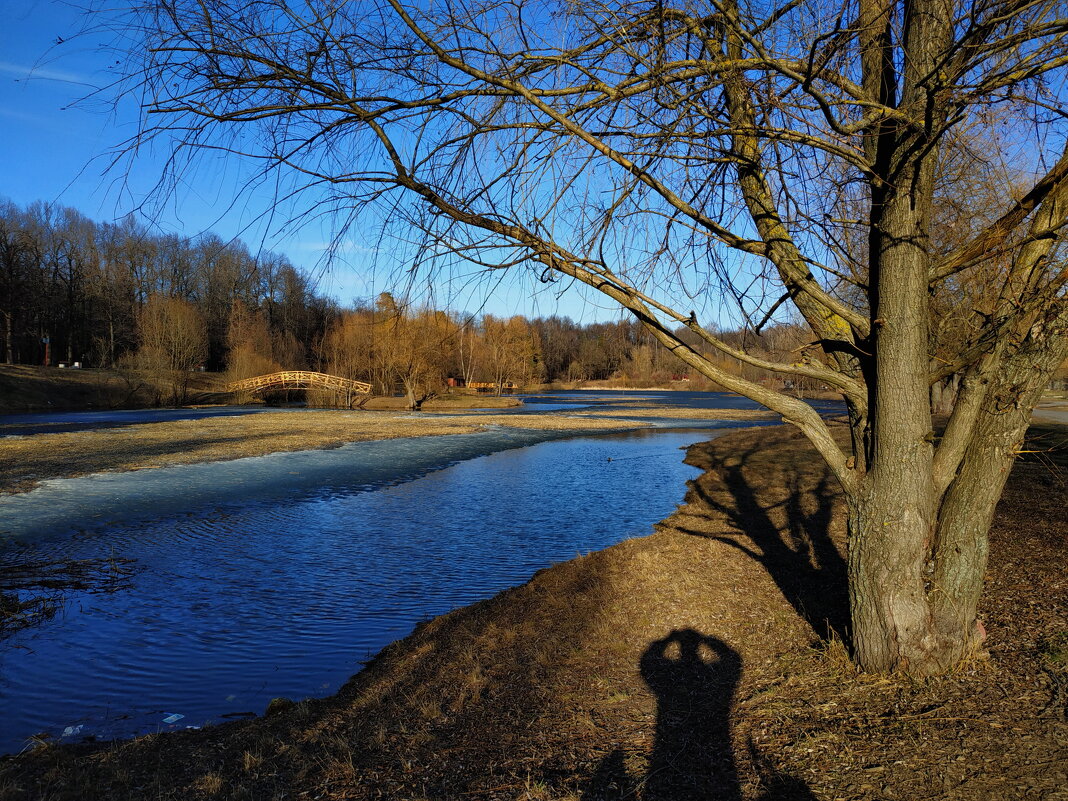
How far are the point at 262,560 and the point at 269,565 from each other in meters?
0.37

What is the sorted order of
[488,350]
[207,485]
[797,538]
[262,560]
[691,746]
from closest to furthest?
1. [691,746]
2. [797,538]
3. [262,560]
4. [207,485]
5. [488,350]

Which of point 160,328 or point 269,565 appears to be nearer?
point 269,565

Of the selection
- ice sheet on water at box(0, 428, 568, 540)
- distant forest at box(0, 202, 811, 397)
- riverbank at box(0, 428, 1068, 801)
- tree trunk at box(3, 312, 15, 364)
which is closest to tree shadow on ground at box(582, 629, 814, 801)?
riverbank at box(0, 428, 1068, 801)

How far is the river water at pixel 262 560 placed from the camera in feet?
Result: 21.1

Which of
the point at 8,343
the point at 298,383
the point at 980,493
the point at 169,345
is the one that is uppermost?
the point at 8,343

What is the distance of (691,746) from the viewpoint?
157 inches

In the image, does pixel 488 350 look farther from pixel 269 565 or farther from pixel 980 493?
pixel 980 493

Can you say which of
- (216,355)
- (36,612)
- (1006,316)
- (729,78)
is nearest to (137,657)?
(36,612)

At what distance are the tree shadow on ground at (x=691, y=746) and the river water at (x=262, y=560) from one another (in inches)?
130

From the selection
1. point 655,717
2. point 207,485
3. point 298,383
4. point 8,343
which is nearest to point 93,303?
point 8,343

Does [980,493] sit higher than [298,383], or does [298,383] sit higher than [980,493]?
[298,383]

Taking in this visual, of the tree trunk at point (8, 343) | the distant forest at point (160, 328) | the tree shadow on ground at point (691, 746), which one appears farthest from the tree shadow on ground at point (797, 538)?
the tree trunk at point (8, 343)

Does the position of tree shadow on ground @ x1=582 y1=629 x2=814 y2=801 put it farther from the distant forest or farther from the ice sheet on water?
the distant forest

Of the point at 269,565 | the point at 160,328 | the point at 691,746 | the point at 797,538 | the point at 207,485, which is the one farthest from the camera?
the point at 160,328
